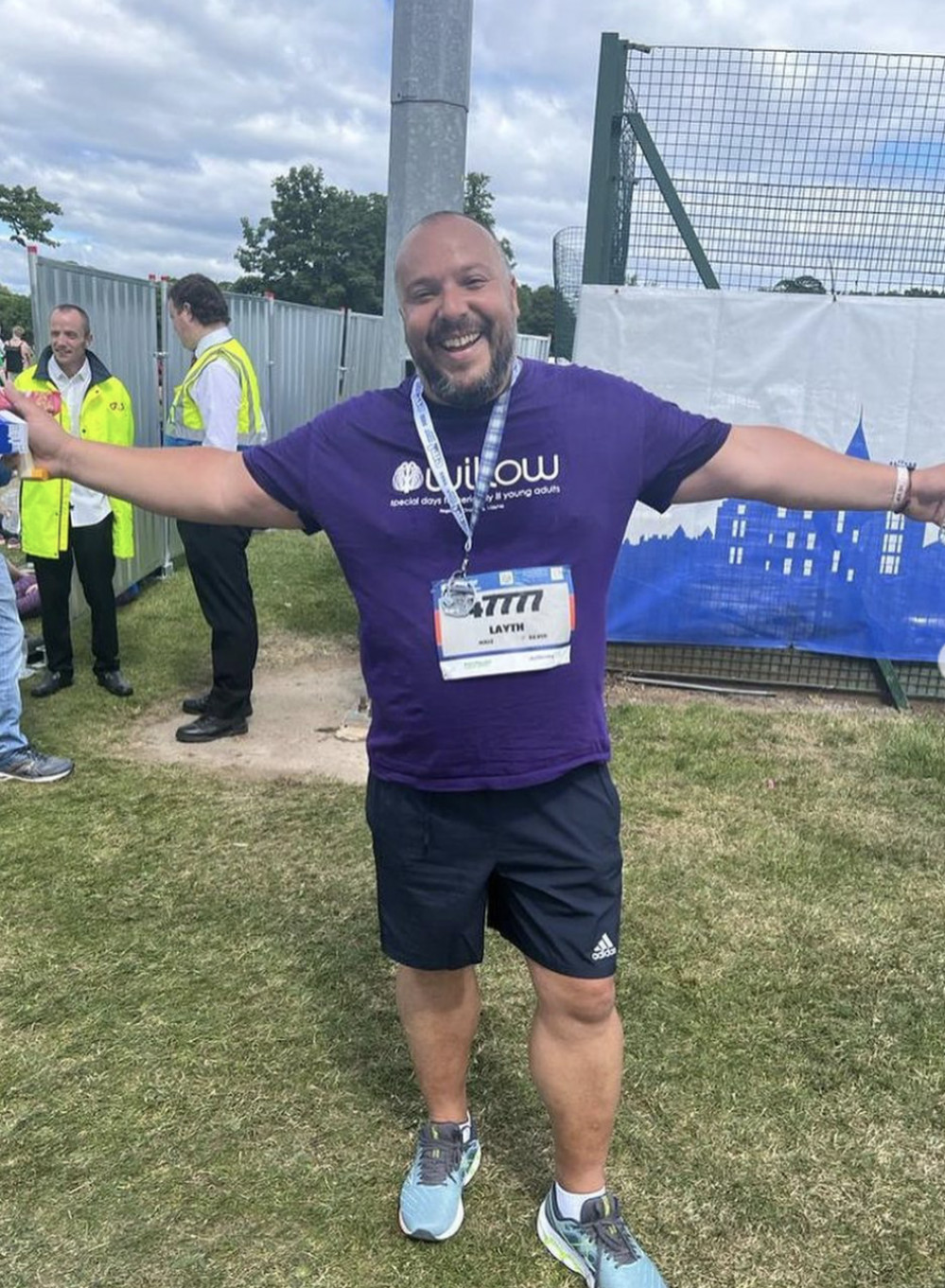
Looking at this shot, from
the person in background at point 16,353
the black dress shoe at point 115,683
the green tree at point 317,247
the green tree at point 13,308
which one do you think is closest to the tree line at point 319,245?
the green tree at point 317,247

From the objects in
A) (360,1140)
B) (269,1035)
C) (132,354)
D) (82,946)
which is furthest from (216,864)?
(132,354)

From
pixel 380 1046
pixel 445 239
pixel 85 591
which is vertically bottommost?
pixel 380 1046

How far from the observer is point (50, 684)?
554cm

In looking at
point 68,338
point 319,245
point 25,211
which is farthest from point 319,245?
point 68,338

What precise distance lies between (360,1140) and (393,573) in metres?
1.49

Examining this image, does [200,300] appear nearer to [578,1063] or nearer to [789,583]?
[789,583]

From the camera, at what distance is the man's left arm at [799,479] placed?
2.04m

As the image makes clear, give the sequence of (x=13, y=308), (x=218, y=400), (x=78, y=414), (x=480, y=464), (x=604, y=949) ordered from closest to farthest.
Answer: (x=480, y=464) < (x=604, y=949) < (x=218, y=400) < (x=78, y=414) < (x=13, y=308)

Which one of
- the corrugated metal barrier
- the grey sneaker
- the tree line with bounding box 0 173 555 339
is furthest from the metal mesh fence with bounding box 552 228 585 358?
the tree line with bounding box 0 173 555 339

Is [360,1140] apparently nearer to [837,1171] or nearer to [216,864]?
[837,1171]

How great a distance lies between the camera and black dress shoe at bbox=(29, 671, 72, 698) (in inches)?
217

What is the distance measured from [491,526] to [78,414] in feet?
13.4

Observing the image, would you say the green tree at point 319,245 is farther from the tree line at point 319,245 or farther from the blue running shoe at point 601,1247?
the blue running shoe at point 601,1247

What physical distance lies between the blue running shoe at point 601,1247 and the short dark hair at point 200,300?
4215 mm
